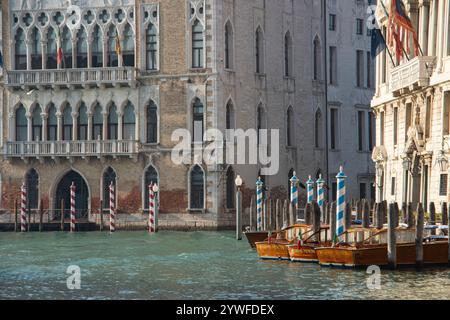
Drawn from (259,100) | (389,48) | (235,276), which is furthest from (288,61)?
(235,276)

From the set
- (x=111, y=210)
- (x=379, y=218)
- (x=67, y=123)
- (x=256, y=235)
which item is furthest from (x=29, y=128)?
(x=379, y=218)

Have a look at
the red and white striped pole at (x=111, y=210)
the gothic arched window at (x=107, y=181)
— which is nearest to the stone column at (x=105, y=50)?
the gothic arched window at (x=107, y=181)

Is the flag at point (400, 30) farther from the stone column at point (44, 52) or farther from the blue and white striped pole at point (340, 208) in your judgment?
the stone column at point (44, 52)

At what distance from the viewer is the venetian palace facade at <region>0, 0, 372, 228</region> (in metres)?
49.0

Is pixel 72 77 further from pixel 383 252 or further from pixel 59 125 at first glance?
pixel 383 252

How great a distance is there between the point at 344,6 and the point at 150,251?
77.2ft

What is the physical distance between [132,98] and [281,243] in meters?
17.7

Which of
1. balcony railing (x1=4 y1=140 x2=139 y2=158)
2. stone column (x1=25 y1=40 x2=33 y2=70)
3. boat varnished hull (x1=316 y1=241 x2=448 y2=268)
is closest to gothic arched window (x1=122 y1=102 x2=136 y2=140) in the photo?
balcony railing (x1=4 y1=140 x2=139 y2=158)

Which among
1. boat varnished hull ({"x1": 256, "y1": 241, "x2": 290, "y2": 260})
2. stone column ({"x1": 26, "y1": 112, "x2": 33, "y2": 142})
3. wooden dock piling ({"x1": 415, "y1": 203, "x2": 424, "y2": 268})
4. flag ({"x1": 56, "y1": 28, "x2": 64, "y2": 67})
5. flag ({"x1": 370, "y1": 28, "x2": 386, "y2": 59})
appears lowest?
boat varnished hull ({"x1": 256, "y1": 241, "x2": 290, "y2": 260})

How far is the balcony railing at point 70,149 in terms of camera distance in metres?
49.4

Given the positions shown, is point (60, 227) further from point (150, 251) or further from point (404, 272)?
point (404, 272)

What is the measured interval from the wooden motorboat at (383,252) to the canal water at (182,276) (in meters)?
0.36

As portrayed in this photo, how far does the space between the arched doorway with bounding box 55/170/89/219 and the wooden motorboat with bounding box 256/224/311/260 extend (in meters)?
17.2
